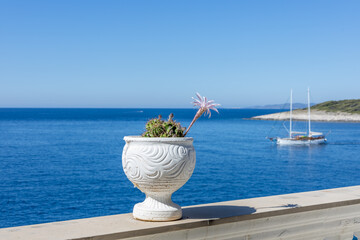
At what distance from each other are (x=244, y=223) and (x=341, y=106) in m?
139

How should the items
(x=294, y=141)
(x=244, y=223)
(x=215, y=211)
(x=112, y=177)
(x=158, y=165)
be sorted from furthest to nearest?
(x=294, y=141), (x=112, y=177), (x=215, y=211), (x=244, y=223), (x=158, y=165)

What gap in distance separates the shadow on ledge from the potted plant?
19 centimetres

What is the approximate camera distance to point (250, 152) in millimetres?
53531

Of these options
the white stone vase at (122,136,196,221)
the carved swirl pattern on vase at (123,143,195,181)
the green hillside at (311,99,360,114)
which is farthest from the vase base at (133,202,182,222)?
the green hillside at (311,99,360,114)

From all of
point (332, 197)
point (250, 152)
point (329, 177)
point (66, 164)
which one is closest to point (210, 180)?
point (329, 177)

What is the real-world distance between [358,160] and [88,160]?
30.2 m

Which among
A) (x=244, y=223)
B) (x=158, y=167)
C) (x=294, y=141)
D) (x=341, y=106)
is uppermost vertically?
(x=341, y=106)

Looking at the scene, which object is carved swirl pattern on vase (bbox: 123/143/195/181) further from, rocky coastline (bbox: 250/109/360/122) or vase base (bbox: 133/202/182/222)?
rocky coastline (bbox: 250/109/360/122)

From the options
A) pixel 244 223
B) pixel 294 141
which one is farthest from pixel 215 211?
pixel 294 141

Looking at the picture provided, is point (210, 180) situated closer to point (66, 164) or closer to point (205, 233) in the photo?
point (66, 164)

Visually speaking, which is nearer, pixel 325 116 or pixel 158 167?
pixel 158 167

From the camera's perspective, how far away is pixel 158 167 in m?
3.28

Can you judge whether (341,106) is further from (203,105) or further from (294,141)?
(203,105)

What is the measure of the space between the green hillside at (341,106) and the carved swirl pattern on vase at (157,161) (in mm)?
129542
